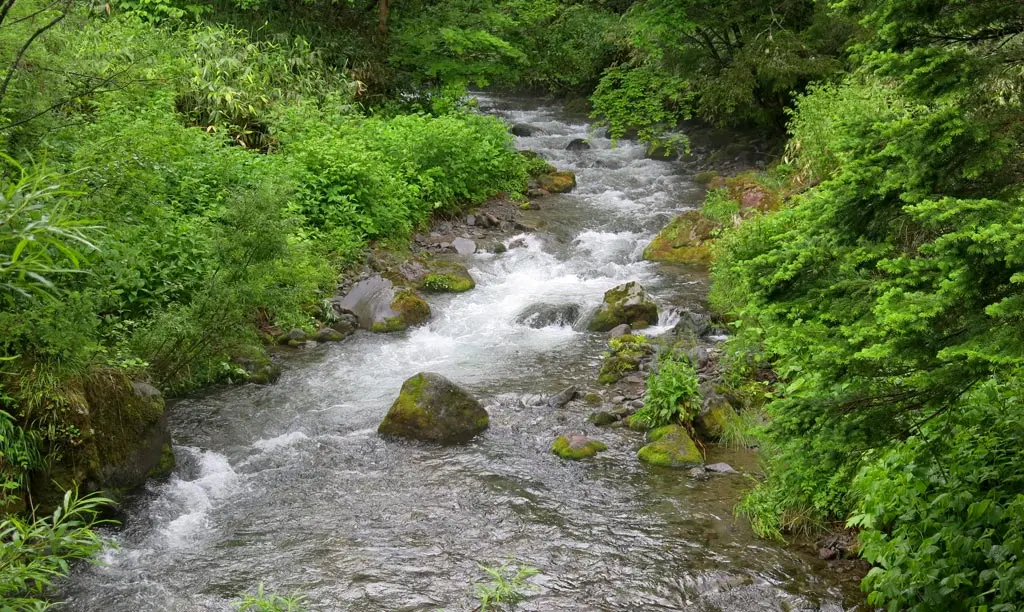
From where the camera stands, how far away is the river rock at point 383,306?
11.7 m

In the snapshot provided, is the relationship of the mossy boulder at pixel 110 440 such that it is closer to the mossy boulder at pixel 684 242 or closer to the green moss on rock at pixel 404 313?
the green moss on rock at pixel 404 313

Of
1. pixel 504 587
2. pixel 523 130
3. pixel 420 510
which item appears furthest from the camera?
pixel 523 130

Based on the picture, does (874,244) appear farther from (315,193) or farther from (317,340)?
(315,193)

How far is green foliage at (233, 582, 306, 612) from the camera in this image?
543 cm

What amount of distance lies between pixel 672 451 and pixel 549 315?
4.39 meters

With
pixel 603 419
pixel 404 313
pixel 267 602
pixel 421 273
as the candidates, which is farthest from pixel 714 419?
pixel 421 273

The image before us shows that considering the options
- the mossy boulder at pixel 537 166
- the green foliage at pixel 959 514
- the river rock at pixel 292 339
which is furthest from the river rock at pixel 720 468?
the mossy boulder at pixel 537 166

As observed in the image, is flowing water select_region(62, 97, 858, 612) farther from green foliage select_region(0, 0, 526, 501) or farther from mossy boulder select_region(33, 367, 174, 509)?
green foliage select_region(0, 0, 526, 501)

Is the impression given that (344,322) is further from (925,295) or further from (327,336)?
(925,295)

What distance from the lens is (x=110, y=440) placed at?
7.04 metres

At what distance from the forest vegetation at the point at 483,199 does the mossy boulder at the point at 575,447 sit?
178 cm

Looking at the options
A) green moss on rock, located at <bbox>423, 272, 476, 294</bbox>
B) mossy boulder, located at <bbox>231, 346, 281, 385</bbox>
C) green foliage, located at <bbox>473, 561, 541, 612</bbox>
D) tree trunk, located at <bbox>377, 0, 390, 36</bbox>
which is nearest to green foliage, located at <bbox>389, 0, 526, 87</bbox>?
tree trunk, located at <bbox>377, 0, 390, 36</bbox>

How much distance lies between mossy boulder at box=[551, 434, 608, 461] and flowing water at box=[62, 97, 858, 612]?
0.11m

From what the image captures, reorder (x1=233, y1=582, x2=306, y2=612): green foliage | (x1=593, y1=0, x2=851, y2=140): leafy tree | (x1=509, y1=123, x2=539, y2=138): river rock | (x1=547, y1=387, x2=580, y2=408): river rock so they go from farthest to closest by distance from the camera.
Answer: (x1=509, y1=123, x2=539, y2=138): river rock < (x1=593, y1=0, x2=851, y2=140): leafy tree < (x1=547, y1=387, x2=580, y2=408): river rock < (x1=233, y1=582, x2=306, y2=612): green foliage
